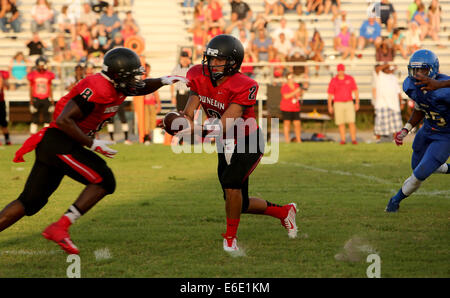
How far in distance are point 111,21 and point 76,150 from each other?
13.5m

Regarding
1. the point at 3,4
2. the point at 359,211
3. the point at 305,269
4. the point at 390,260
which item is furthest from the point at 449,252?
the point at 3,4

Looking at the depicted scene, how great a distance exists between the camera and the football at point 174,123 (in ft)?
16.4

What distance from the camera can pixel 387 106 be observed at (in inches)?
572

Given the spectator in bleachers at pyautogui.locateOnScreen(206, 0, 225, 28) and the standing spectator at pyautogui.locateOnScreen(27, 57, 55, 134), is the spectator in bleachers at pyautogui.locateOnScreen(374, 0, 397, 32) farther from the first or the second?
the standing spectator at pyautogui.locateOnScreen(27, 57, 55, 134)

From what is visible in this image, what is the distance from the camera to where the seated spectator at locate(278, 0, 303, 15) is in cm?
1889

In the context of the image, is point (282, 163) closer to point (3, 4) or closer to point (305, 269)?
point (305, 269)

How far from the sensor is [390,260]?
15.5 feet

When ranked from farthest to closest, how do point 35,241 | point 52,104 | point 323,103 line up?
point 323,103 → point 52,104 → point 35,241

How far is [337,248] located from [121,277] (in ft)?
5.68

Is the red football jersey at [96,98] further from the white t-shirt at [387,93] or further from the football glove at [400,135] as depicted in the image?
the white t-shirt at [387,93]

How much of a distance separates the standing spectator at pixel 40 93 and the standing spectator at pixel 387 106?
7166 mm

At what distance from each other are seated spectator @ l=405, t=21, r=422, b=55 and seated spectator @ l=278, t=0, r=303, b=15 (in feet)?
10.3

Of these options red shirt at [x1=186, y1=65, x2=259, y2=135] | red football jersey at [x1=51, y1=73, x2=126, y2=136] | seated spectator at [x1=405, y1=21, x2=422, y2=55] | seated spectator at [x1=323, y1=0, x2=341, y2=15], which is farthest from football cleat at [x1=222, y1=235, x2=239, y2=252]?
seated spectator at [x1=323, y1=0, x2=341, y2=15]

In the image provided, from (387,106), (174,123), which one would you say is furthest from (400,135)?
(387,106)
